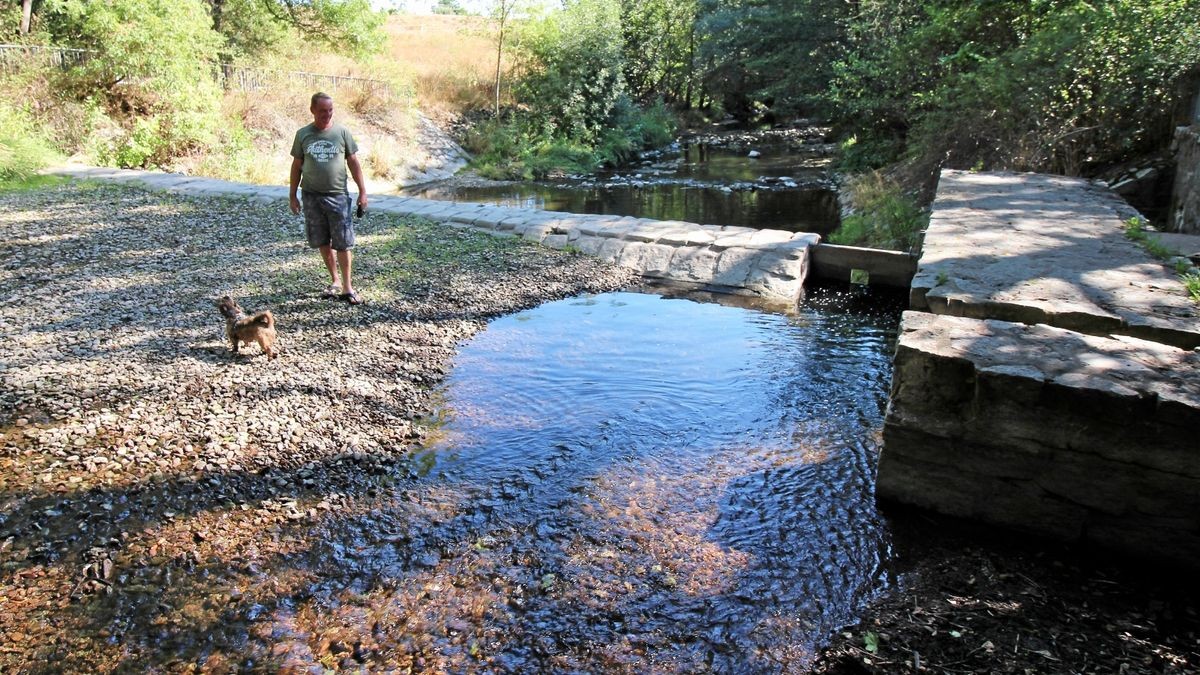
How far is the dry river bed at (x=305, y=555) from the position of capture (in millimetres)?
2814

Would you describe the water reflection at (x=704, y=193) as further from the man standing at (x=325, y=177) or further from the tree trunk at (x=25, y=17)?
the tree trunk at (x=25, y=17)

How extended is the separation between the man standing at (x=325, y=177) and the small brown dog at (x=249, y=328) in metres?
1.25

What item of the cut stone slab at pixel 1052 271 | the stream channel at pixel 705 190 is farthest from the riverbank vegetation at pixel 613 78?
the cut stone slab at pixel 1052 271

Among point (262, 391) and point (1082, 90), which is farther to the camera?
point (1082, 90)

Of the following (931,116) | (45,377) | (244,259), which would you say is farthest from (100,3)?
(931,116)

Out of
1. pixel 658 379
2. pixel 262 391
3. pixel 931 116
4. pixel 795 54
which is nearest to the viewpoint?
pixel 262 391

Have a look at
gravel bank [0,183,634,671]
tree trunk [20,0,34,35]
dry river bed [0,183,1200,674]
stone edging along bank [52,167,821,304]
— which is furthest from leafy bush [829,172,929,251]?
tree trunk [20,0,34,35]

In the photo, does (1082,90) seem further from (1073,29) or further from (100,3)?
(100,3)

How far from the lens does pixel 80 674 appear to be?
2.63 metres

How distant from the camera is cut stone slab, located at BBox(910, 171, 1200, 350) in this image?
412cm

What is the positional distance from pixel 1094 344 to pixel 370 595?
3.68 meters

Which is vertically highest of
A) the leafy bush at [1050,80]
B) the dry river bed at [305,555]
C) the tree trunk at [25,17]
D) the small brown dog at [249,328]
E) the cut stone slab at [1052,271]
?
the tree trunk at [25,17]

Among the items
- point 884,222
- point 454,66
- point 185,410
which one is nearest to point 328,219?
point 185,410

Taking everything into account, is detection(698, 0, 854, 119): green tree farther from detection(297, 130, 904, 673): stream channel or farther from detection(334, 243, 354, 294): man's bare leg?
detection(334, 243, 354, 294): man's bare leg
